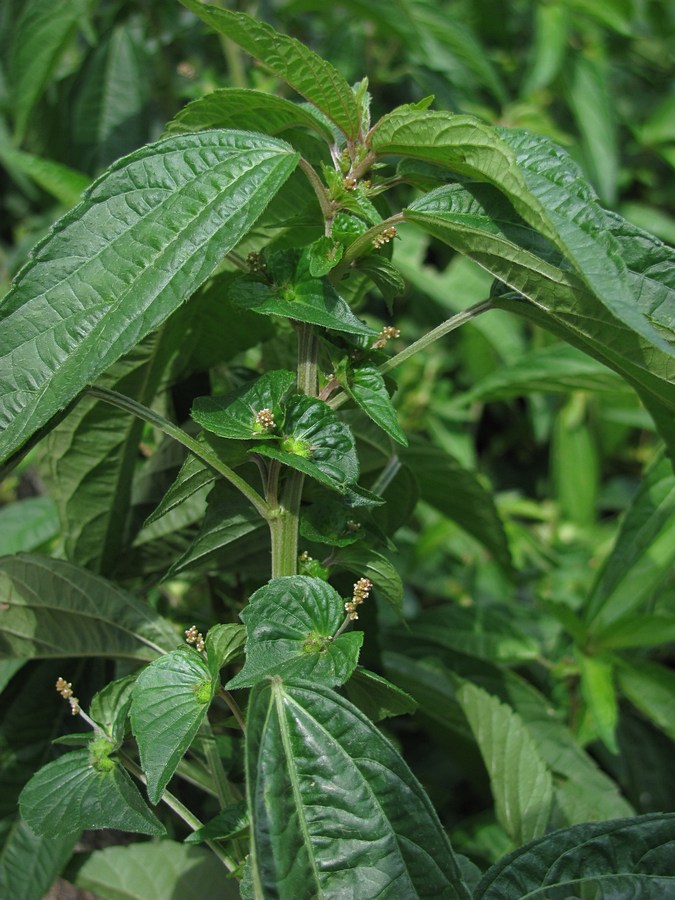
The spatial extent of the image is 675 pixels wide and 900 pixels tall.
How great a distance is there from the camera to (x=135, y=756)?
90 centimetres

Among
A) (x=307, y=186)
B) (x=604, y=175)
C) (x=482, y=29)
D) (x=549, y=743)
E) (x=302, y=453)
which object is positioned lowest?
(x=549, y=743)

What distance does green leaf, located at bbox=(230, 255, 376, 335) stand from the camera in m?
0.68

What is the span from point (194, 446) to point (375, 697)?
243 millimetres

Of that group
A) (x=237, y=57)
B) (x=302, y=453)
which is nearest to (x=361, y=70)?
(x=237, y=57)

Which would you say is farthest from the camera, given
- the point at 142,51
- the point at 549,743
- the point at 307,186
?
the point at 142,51

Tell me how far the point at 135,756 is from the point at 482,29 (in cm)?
205

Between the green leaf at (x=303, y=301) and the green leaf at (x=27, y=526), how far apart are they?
1.97 ft

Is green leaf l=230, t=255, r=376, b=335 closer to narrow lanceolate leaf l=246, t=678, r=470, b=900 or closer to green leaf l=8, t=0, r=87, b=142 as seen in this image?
narrow lanceolate leaf l=246, t=678, r=470, b=900

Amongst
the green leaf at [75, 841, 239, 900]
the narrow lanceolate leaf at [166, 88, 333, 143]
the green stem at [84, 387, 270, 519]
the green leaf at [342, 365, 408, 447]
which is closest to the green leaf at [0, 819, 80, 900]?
the green leaf at [75, 841, 239, 900]

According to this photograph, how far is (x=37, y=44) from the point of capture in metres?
1.63

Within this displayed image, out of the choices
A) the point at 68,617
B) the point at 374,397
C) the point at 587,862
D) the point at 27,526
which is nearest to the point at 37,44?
the point at 27,526

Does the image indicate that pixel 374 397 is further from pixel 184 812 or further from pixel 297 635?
pixel 184 812

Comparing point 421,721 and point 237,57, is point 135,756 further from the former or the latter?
point 237,57

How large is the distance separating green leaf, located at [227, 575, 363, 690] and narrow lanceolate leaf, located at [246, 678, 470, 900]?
0.02m
